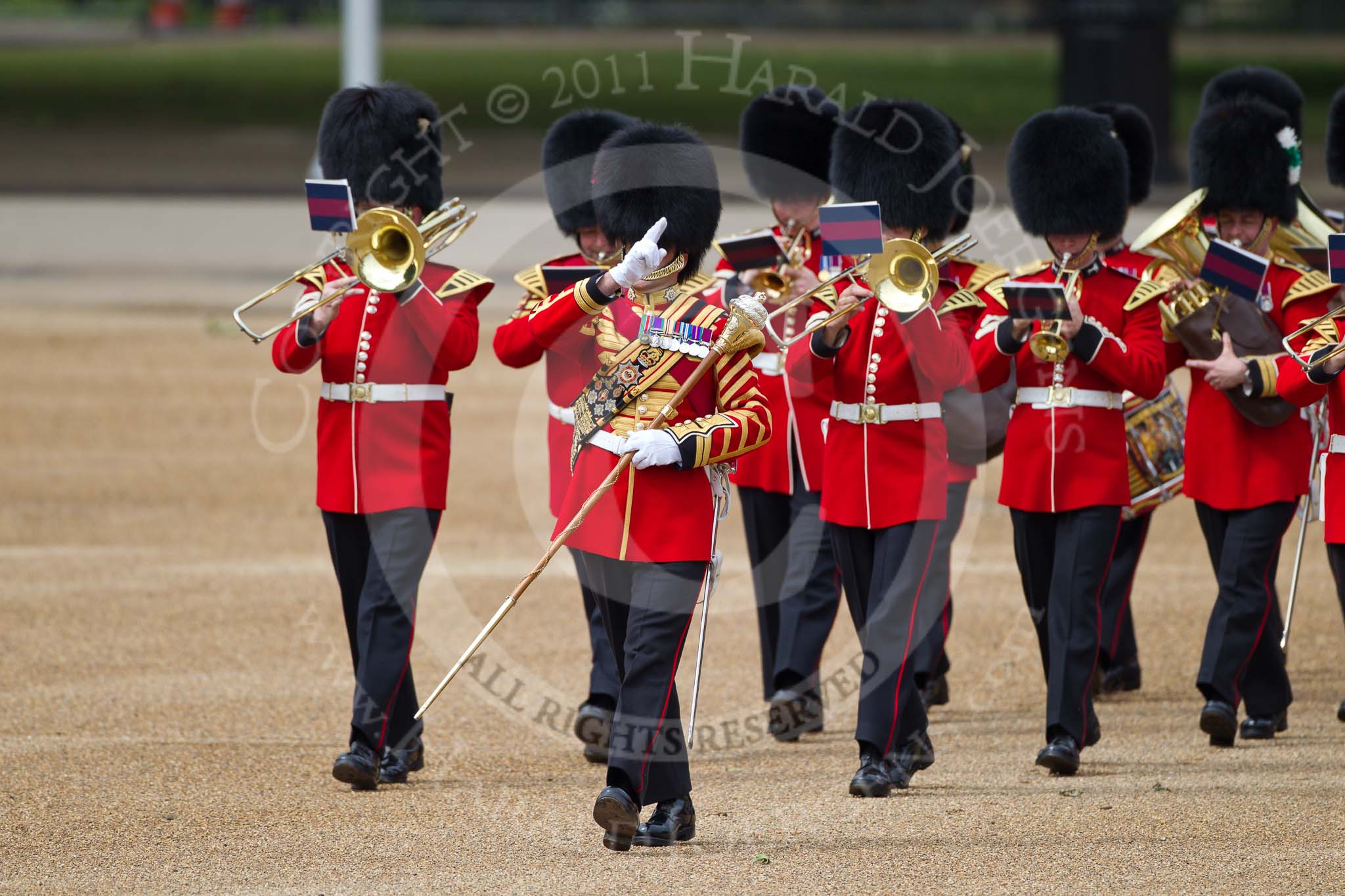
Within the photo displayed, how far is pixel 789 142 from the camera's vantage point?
219 inches

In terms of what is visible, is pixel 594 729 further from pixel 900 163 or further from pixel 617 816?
pixel 900 163

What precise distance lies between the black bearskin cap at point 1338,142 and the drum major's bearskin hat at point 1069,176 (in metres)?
0.88

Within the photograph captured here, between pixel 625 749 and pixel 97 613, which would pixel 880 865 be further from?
pixel 97 613

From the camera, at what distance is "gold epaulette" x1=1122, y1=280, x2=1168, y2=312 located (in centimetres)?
441

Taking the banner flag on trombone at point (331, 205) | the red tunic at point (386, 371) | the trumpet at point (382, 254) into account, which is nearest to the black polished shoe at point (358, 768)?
the red tunic at point (386, 371)

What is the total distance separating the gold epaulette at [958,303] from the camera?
437 centimetres

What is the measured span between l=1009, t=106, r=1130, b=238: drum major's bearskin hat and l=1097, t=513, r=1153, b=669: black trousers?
0.79m

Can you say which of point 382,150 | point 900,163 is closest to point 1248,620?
point 900,163

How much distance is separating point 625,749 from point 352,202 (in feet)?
4.76

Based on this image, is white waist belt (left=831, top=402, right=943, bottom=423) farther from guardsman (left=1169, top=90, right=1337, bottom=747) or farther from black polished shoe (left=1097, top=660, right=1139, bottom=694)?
black polished shoe (left=1097, top=660, right=1139, bottom=694)

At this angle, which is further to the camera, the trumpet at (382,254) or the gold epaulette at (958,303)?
the gold epaulette at (958,303)

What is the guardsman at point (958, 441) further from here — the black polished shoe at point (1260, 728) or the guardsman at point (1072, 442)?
the black polished shoe at point (1260, 728)

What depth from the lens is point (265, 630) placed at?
5.86 m

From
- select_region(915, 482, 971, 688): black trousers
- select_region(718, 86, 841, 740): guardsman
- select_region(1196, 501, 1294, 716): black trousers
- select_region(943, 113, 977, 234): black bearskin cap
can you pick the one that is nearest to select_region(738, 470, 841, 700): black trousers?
select_region(718, 86, 841, 740): guardsman
